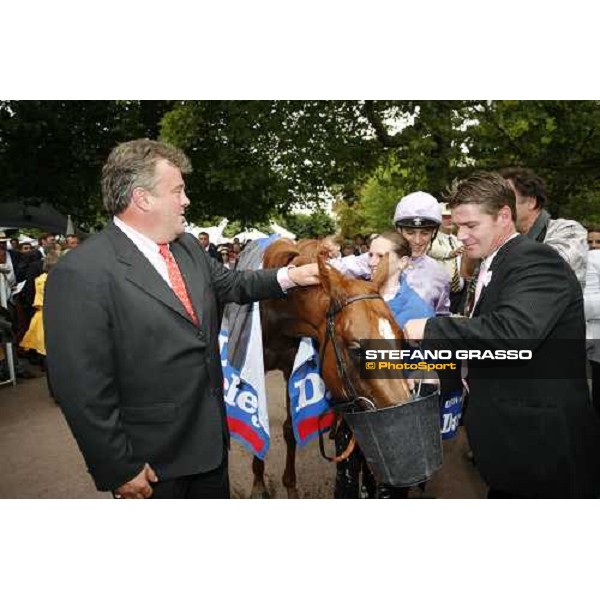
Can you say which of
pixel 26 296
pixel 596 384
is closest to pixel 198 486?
pixel 596 384

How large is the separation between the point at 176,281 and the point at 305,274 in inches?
29.1

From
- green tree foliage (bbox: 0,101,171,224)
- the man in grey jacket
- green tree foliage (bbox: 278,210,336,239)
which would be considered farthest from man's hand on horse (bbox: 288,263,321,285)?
green tree foliage (bbox: 278,210,336,239)

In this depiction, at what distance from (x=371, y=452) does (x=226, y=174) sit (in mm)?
3425

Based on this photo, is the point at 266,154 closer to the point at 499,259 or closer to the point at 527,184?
the point at 527,184

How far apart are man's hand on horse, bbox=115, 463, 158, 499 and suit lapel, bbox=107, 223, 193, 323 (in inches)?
23.6

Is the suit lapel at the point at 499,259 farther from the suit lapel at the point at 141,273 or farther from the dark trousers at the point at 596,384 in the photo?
the dark trousers at the point at 596,384

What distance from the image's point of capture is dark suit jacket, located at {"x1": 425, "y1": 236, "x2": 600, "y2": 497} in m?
1.91

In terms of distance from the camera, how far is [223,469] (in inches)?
89.3

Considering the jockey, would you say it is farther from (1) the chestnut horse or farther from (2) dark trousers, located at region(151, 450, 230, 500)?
(2) dark trousers, located at region(151, 450, 230, 500)

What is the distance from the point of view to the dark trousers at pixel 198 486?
81.3 inches

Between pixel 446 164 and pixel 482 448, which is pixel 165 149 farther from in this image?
pixel 446 164

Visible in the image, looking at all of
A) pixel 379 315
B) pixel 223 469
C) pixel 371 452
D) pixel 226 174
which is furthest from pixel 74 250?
pixel 226 174

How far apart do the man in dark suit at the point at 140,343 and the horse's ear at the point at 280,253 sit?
99 centimetres

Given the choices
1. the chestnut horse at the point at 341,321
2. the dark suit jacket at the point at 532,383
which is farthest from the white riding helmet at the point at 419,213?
the dark suit jacket at the point at 532,383
